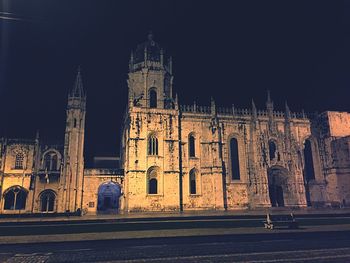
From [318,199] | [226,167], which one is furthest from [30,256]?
[318,199]

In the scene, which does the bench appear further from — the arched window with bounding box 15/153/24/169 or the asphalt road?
the arched window with bounding box 15/153/24/169

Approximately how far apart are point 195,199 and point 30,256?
77.0 feet

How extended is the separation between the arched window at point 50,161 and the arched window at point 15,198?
13.6ft

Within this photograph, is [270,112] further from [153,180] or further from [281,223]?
[281,223]

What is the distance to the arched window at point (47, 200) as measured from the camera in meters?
33.6

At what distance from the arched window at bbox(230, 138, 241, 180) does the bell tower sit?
34.6 feet

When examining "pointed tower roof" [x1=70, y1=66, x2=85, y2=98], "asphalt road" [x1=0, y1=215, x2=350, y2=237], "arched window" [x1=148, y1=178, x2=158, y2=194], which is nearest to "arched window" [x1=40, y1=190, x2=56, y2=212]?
"arched window" [x1=148, y1=178, x2=158, y2=194]

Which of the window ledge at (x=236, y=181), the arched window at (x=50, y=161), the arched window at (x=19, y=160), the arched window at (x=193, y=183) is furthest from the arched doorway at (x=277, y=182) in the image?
the arched window at (x=19, y=160)

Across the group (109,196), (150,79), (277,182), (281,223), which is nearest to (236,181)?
(277,182)

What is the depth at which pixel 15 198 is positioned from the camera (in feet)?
110

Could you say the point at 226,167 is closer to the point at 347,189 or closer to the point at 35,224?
the point at 347,189

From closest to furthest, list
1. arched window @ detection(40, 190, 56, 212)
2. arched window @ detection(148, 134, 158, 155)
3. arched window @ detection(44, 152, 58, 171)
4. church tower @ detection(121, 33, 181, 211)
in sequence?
church tower @ detection(121, 33, 181, 211) → arched window @ detection(148, 134, 158, 155) → arched window @ detection(40, 190, 56, 212) → arched window @ detection(44, 152, 58, 171)

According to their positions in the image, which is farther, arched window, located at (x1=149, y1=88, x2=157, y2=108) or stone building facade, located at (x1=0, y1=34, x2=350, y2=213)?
arched window, located at (x1=149, y1=88, x2=157, y2=108)

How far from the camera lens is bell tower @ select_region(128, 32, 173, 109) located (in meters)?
34.8
